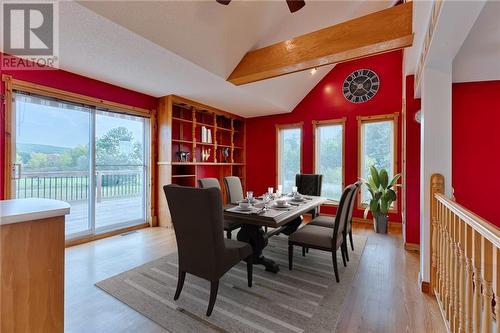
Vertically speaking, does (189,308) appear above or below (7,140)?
below

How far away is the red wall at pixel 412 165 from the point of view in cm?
337

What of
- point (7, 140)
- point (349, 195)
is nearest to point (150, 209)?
point (7, 140)

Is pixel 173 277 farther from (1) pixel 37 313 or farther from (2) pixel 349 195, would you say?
(2) pixel 349 195

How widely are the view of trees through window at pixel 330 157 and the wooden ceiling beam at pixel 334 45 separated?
2.37 m

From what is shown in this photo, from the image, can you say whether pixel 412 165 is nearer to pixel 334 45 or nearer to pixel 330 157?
pixel 330 157

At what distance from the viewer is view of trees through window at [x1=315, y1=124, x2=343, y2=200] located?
17.1 feet

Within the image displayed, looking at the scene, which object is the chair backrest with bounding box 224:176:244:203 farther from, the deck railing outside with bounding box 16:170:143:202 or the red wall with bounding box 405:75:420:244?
the red wall with bounding box 405:75:420:244

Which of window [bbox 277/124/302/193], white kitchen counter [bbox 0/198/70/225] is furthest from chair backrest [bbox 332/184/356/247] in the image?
window [bbox 277/124/302/193]

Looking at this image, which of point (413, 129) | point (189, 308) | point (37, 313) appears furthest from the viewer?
point (413, 129)

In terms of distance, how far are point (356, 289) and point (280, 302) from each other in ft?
2.61

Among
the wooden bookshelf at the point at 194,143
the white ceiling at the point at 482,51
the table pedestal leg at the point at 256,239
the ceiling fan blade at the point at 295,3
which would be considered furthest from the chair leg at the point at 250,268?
the white ceiling at the point at 482,51

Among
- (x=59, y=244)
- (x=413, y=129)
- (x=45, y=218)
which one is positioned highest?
(x=413, y=129)

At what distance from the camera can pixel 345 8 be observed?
353 cm

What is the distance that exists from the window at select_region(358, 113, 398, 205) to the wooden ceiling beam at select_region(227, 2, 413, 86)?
2210 millimetres
